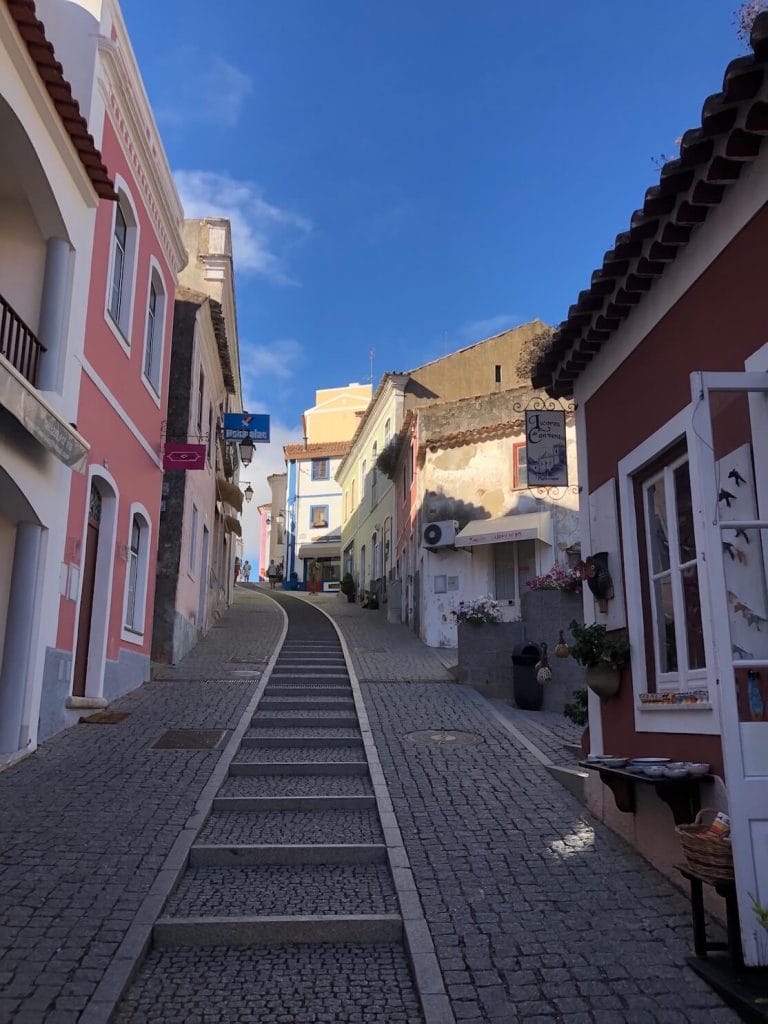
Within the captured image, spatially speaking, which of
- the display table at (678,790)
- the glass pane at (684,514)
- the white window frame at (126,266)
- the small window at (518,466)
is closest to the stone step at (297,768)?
the display table at (678,790)

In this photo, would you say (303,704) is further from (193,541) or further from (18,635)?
(193,541)

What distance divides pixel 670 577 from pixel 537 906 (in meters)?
2.18

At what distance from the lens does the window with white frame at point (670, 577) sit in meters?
5.14

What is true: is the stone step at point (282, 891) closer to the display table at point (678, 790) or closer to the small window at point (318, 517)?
the display table at point (678, 790)

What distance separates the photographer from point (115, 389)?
10.7m

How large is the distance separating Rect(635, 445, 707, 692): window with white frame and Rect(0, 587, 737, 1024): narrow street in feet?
4.31

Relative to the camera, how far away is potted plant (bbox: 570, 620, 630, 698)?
5926 millimetres

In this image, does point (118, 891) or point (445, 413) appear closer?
point (118, 891)

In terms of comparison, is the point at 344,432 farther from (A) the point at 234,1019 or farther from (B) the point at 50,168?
(A) the point at 234,1019

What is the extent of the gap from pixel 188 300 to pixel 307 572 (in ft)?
97.4

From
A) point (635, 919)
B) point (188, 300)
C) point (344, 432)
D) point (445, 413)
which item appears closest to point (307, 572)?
point (344, 432)

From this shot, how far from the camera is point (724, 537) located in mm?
4309

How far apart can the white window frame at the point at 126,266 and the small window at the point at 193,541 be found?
5.64 meters

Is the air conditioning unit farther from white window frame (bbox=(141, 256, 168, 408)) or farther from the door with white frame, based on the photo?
the door with white frame
